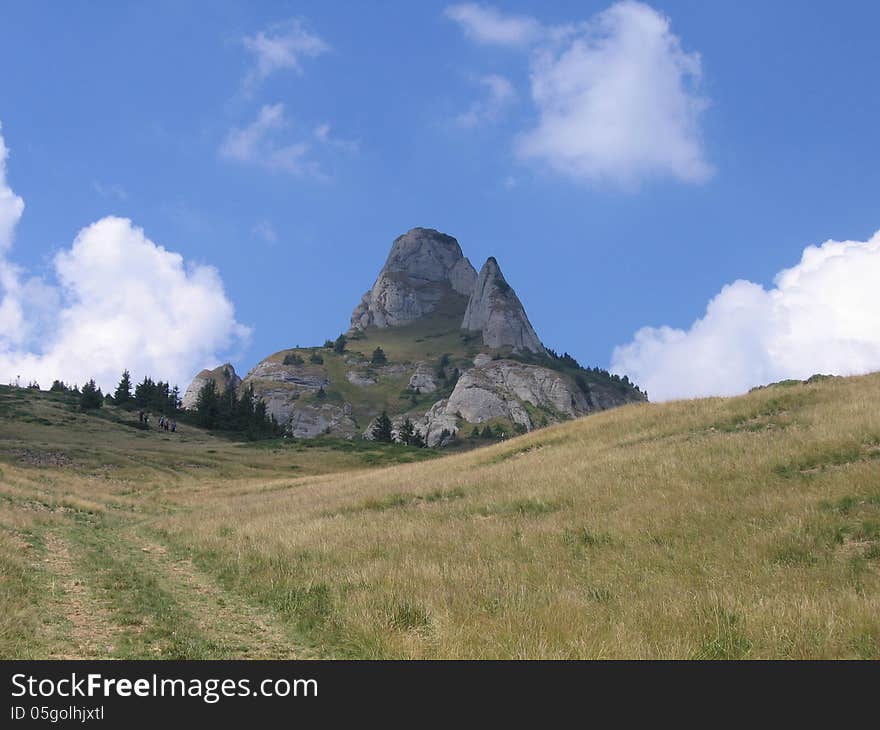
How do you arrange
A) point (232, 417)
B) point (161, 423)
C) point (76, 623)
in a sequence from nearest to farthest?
point (76, 623) < point (161, 423) < point (232, 417)

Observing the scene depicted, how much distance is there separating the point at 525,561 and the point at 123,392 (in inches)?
5246

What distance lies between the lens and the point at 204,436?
99.3 meters

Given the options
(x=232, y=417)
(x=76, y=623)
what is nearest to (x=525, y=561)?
(x=76, y=623)

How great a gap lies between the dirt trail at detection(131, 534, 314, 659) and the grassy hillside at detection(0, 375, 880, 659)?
6 centimetres

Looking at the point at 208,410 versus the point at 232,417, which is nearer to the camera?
the point at 208,410

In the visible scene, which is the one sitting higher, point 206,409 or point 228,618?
point 206,409

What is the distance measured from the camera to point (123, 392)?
130 meters

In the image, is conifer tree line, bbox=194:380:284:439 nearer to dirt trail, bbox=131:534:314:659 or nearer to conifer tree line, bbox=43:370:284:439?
Answer: conifer tree line, bbox=43:370:284:439

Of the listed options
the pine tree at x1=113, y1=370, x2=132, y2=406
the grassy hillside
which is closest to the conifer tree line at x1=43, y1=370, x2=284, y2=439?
the pine tree at x1=113, y1=370, x2=132, y2=406

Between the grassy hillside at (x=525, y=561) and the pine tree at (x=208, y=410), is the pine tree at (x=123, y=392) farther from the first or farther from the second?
the grassy hillside at (x=525, y=561)

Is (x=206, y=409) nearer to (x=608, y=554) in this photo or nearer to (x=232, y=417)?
(x=232, y=417)

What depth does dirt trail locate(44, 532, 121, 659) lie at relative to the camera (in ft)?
29.3

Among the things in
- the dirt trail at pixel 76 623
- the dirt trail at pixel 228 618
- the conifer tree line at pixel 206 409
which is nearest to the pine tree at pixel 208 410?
the conifer tree line at pixel 206 409
